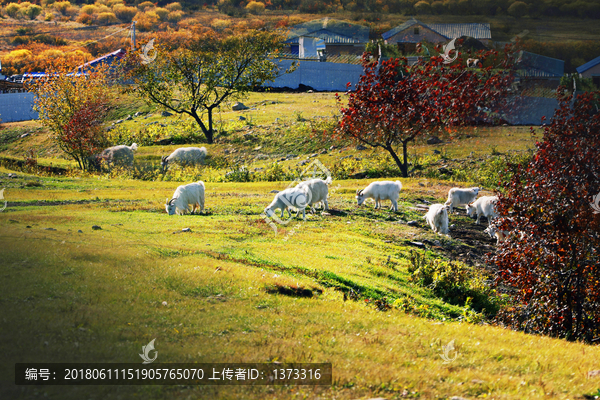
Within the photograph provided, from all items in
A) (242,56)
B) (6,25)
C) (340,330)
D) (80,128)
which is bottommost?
(340,330)

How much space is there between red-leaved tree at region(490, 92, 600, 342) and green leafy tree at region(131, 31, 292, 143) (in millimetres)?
32251

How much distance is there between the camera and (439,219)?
18.7m

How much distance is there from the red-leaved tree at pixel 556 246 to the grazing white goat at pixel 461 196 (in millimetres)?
8011

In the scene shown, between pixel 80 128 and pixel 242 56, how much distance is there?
16.8m

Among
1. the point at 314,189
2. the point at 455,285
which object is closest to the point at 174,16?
the point at 314,189

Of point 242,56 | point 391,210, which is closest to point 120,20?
point 242,56

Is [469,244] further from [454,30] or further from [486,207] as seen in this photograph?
[454,30]

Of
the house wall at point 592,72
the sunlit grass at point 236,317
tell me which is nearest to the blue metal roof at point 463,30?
the house wall at point 592,72

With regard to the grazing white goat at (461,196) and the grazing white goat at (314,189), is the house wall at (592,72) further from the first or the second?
the grazing white goat at (314,189)

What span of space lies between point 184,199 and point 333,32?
62654mm

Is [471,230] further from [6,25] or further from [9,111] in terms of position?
[6,25]

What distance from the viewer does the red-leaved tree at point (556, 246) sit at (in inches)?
483

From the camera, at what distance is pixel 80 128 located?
113 feet

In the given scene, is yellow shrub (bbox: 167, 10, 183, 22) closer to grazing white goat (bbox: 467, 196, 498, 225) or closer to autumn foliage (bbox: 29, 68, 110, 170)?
autumn foliage (bbox: 29, 68, 110, 170)
